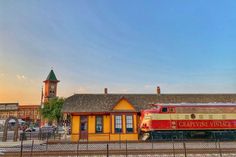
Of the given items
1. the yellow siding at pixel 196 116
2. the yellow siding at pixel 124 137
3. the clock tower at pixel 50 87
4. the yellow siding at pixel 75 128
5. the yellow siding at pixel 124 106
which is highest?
the clock tower at pixel 50 87

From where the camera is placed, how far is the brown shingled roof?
25323mm

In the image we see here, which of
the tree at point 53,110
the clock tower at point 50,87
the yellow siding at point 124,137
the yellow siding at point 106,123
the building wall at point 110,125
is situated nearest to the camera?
the yellow siding at point 124,137

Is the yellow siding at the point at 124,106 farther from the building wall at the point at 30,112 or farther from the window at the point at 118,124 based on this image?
the building wall at the point at 30,112

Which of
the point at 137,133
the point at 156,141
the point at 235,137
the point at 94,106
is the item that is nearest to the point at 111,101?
the point at 94,106

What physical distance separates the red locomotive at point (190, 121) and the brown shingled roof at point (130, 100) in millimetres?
4627

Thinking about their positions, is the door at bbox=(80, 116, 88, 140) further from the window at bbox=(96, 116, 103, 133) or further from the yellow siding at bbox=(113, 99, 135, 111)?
the yellow siding at bbox=(113, 99, 135, 111)

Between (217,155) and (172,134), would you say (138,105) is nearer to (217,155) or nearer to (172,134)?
(172,134)

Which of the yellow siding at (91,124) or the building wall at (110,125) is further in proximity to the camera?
the yellow siding at (91,124)

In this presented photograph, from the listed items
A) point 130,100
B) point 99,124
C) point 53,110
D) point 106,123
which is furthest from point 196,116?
point 53,110

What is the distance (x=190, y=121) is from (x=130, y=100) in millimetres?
8864

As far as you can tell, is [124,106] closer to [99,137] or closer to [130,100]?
[130,100]

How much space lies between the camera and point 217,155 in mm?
12859

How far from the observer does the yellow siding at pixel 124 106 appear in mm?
25000

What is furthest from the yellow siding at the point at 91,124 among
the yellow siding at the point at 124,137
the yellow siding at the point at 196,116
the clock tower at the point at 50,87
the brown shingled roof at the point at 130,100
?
Answer: the clock tower at the point at 50,87
